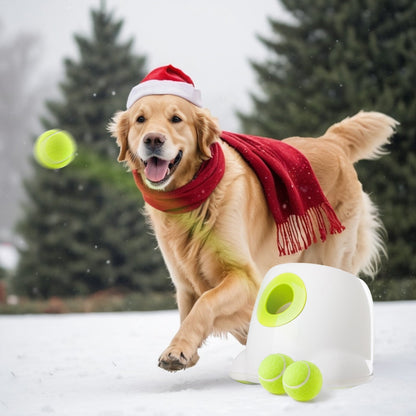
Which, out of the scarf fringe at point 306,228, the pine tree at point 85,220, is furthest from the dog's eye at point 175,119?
the pine tree at point 85,220

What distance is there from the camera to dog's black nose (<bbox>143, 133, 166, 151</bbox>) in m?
2.77

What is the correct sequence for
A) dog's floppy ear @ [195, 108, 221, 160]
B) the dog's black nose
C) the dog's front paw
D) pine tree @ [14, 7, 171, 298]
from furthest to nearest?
pine tree @ [14, 7, 171, 298] → dog's floppy ear @ [195, 108, 221, 160] → the dog's black nose → the dog's front paw

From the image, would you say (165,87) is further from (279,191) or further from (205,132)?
(279,191)

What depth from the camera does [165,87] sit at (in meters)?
3.10

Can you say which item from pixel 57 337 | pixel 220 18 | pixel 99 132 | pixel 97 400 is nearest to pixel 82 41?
pixel 99 132

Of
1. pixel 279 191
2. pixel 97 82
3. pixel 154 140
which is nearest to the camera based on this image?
pixel 154 140

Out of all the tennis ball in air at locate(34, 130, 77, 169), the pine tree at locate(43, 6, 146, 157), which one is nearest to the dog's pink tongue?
the tennis ball in air at locate(34, 130, 77, 169)

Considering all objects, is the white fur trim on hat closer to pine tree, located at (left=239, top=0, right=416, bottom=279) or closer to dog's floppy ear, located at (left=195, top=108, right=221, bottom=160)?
dog's floppy ear, located at (left=195, top=108, right=221, bottom=160)

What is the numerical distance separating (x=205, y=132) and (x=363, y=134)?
1.77 metres

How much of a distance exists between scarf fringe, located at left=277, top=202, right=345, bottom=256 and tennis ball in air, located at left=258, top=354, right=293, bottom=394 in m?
1.10

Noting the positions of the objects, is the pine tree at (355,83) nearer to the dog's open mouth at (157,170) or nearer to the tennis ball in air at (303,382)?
the dog's open mouth at (157,170)

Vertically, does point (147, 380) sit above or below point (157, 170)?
below

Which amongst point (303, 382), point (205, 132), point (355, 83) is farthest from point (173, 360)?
point (355, 83)

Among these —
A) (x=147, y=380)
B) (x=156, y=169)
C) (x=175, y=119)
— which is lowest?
(x=147, y=380)
